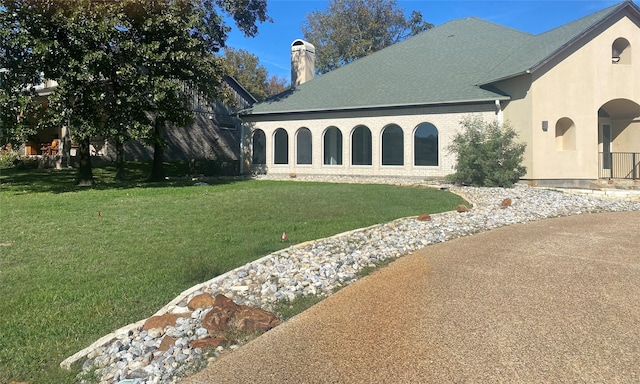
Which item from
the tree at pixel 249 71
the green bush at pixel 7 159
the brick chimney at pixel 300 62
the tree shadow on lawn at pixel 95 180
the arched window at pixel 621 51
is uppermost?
the tree at pixel 249 71

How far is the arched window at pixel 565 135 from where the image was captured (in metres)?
16.9

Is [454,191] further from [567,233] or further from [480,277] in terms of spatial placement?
[480,277]

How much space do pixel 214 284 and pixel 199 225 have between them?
12.6 feet

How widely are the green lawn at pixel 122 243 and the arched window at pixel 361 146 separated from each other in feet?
21.8

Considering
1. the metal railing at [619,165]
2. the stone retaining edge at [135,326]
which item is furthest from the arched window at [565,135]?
the stone retaining edge at [135,326]

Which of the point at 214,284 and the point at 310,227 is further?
the point at 310,227

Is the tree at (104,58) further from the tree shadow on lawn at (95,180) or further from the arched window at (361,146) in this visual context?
the arched window at (361,146)

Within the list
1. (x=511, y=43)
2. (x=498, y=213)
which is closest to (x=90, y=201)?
(x=498, y=213)

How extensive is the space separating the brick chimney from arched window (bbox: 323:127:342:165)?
A: 6.55m

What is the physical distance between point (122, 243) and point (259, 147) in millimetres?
17128

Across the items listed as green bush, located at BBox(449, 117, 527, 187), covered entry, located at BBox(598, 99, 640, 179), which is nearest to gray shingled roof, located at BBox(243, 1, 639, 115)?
green bush, located at BBox(449, 117, 527, 187)

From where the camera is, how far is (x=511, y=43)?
21.0 metres

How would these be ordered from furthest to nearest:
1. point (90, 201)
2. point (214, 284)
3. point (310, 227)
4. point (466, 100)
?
point (466, 100), point (90, 201), point (310, 227), point (214, 284)

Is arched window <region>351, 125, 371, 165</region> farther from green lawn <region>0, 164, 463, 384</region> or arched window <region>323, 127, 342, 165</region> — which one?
green lawn <region>0, 164, 463, 384</region>
